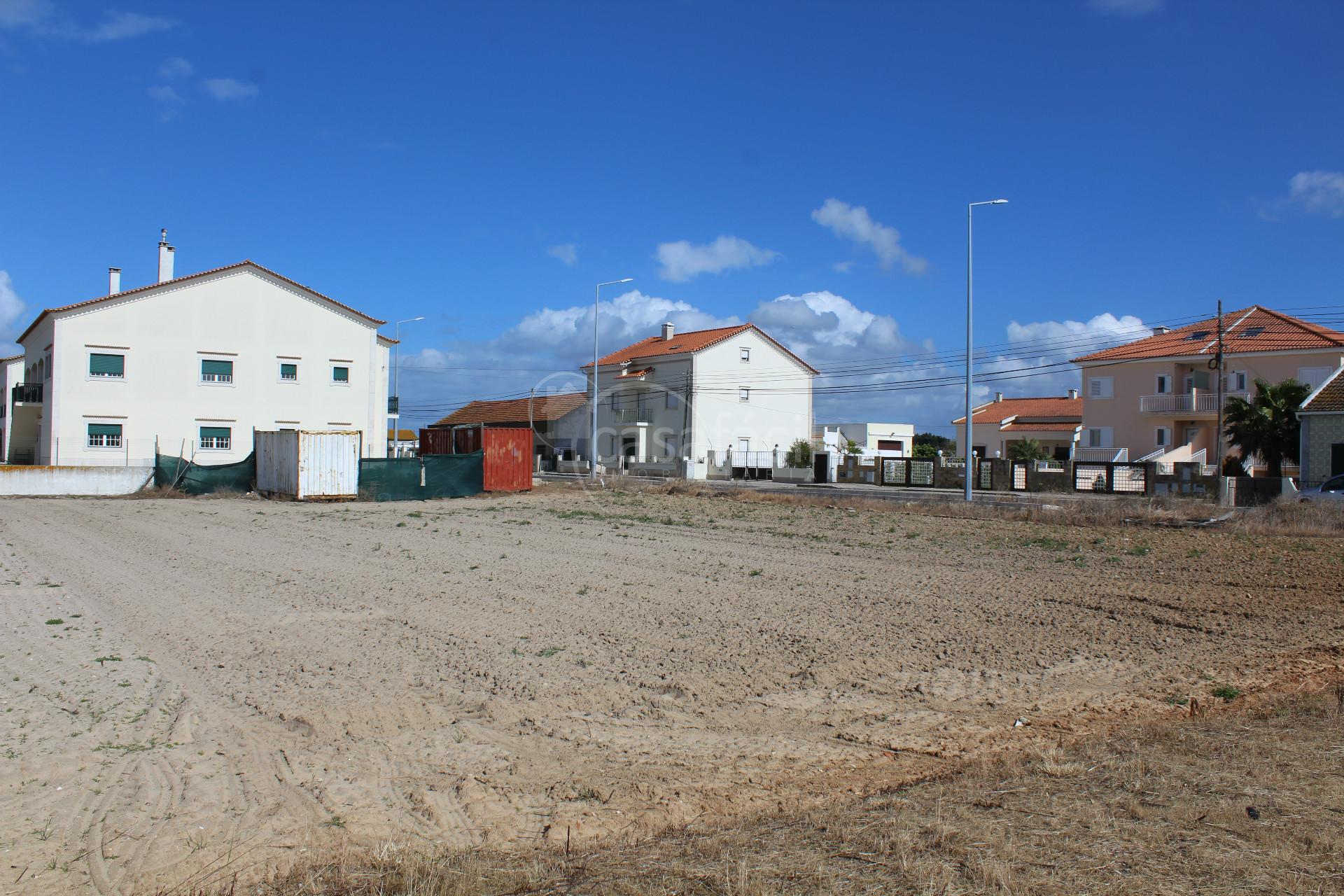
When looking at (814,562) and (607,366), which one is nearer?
(814,562)

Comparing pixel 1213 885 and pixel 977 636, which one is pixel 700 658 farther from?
pixel 1213 885

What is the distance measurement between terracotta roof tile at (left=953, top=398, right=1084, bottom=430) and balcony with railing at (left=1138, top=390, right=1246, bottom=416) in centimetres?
1810

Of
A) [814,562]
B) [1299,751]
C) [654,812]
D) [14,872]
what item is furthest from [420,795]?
[814,562]

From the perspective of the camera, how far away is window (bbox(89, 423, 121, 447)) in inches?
1597

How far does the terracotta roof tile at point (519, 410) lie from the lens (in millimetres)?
74688

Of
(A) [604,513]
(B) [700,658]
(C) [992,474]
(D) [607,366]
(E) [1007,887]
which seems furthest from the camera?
(D) [607,366]

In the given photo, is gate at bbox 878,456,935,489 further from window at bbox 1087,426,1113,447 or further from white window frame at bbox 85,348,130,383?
white window frame at bbox 85,348,130,383

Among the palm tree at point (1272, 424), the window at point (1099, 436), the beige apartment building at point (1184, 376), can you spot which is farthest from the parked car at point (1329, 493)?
the window at point (1099, 436)

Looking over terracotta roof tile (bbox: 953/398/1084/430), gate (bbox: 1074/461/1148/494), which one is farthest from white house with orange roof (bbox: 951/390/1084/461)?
gate (bbox: 1074/461/1148/494)

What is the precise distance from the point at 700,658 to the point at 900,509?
1916 cm

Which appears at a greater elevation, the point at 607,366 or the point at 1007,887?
the point at 607,366

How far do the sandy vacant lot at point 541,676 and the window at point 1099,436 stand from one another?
39.6 meters

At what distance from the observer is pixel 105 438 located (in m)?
40.9

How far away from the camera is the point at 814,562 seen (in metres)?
15.3
